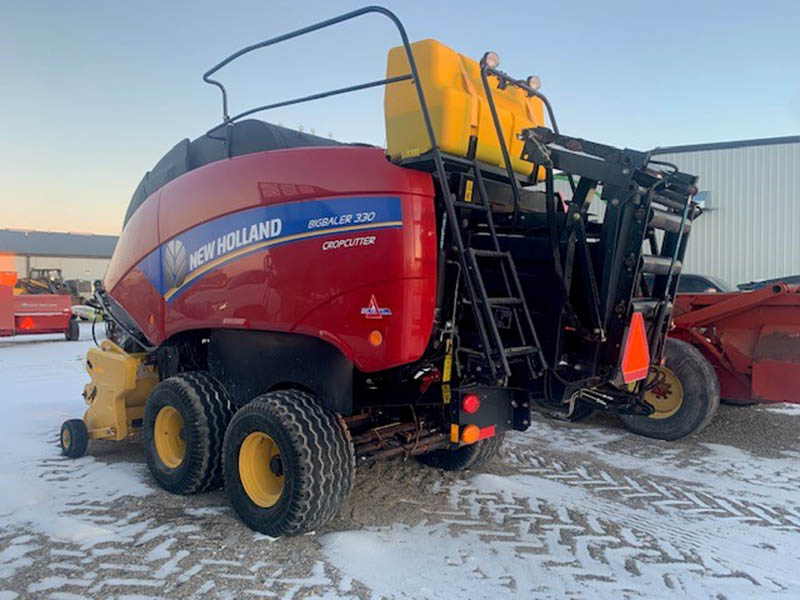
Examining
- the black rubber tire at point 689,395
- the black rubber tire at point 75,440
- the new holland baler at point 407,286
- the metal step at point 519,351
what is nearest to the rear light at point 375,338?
the new holland baler at point 407,286

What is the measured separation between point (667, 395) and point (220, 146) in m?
4.55

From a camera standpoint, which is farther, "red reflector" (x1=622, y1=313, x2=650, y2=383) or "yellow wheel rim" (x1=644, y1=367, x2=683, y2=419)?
"yellow wheel rim" (x1=644, y1=367, x2=683, y2=419)

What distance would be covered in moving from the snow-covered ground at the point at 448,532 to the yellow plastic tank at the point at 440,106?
2141 mm

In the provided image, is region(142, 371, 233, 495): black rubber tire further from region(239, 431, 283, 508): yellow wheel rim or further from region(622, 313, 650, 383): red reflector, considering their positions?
region(622, 313, 650, 383): red reflector

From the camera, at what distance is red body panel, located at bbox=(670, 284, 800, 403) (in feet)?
17.9

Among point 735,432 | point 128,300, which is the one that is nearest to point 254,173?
point 128,300

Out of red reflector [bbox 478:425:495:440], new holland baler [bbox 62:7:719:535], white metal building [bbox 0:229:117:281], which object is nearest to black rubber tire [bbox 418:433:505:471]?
new holland baler [bbox 62:7:719:535]

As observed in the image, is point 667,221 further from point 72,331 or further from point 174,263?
point 72,331

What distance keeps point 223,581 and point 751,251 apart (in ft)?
55.5

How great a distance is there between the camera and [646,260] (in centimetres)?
354

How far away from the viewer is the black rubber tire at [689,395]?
18.1 ft

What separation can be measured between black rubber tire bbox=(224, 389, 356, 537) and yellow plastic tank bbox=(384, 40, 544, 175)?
1.50 meters

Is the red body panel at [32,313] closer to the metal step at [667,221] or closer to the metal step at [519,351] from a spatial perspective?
the metal step at [519,351]

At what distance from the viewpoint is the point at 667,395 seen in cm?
583
